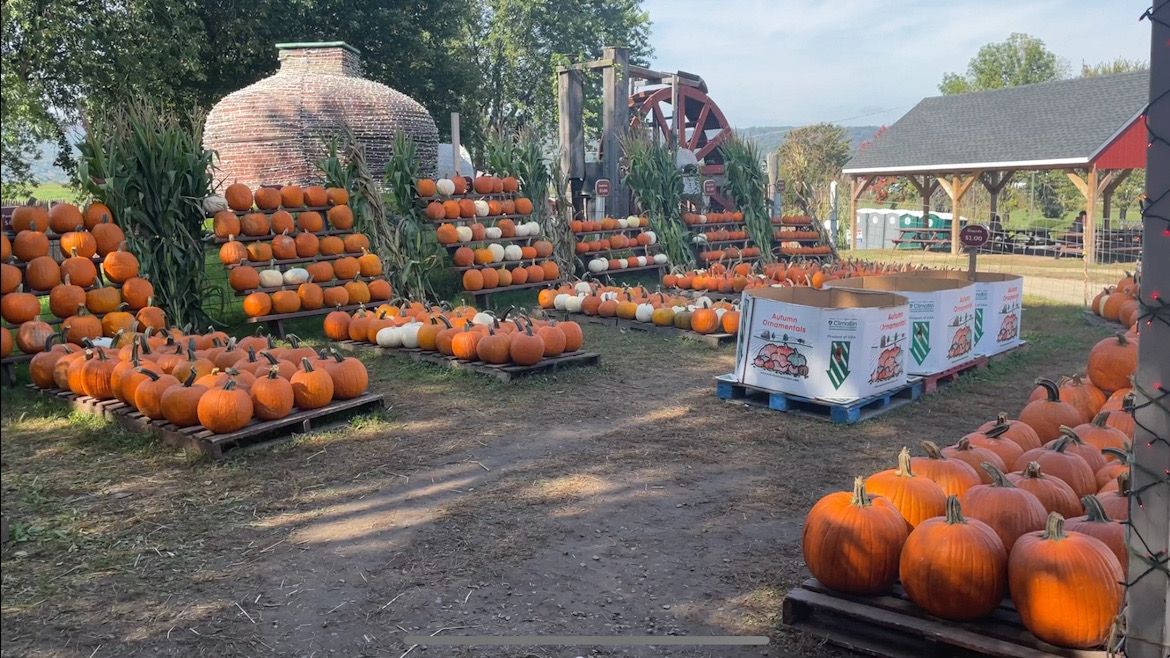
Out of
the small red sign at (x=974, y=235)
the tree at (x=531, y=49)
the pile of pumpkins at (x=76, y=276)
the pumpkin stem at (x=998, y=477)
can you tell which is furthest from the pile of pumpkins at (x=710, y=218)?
the tree at (x=531, y=49)

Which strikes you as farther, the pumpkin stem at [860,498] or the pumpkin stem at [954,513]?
the pumpkin stem at [860,498]

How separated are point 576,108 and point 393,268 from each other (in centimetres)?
588

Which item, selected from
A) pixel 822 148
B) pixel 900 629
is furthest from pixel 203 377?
pixel 822 148

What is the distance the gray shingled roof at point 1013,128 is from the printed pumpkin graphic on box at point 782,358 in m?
18.1

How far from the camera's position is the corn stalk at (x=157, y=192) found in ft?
27.0

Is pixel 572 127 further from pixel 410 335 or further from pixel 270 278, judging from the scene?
pixel 410 335

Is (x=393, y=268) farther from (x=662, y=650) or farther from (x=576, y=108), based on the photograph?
(x=662, y=650)

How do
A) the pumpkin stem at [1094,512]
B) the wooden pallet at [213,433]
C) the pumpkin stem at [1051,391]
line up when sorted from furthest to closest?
1. the wooden pallet at [213,433]
2. the pumpkin stem at [1051,391]
3. the pumpkin stem at [1094,512]

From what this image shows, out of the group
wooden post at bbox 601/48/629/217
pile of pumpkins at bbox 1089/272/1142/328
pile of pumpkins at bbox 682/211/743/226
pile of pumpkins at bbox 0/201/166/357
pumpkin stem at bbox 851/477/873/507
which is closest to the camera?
pumpkin stem at bbox 851/477/873/507

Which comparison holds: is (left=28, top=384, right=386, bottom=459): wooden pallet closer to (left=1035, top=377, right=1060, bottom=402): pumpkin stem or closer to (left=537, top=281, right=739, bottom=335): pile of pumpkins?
(left=537, top=281, right=739, bottom=335): pile of pumpkins

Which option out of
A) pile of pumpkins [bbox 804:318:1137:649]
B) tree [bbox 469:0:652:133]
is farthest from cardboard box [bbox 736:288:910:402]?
tree [bbox 469:0:652:133]

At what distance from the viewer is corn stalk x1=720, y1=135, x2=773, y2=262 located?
16312 mm

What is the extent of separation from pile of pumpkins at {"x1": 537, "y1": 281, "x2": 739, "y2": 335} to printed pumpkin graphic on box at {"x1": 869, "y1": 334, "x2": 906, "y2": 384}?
98.8 inches

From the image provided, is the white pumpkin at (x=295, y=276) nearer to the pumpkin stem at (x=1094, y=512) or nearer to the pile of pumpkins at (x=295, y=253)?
the pile of pumpkins at (x=295, y=253)
